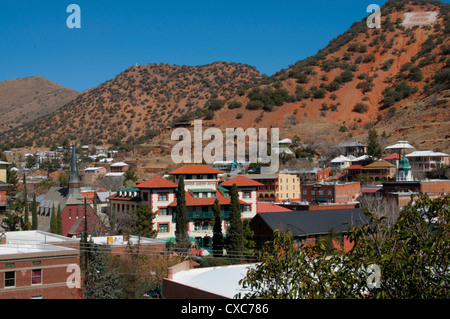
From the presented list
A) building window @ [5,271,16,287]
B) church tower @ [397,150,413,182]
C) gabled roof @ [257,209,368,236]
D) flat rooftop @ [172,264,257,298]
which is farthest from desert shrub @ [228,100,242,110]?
building window @ [5,271,16,287]

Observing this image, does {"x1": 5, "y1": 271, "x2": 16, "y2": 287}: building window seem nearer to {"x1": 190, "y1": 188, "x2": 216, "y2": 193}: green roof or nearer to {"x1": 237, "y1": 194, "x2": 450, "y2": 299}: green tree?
{"x1": 237, "y1": 194, "x2": 450, "y2": 299}: green tree

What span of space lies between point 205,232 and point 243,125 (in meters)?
58.0

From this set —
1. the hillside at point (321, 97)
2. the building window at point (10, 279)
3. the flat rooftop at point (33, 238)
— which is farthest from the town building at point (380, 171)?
the building window at point (10, 279)

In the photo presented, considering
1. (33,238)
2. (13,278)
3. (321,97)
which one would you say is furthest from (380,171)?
(13,278)

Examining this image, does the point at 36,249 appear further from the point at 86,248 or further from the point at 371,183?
the point at 371,183

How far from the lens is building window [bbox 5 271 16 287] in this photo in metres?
21.9

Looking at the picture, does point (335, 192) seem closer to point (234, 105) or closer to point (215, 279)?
point (215, 279)

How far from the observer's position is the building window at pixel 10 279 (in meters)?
21.9

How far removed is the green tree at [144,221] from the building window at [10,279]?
689 inches

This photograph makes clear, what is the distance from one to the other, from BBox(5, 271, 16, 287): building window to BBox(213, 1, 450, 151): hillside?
2749 inches

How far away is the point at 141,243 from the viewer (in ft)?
106

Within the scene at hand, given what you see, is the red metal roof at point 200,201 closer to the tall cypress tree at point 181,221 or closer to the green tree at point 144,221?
the green tree at point 144,221

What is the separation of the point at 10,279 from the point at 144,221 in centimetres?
1947
